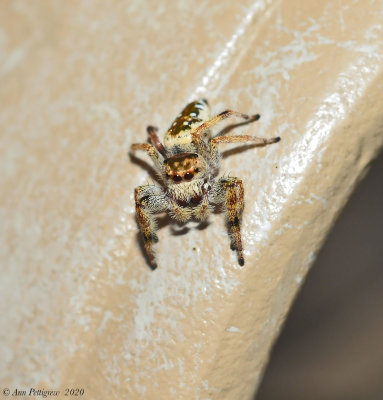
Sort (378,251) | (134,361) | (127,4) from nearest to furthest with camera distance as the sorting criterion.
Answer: (134,361), (127,4), (378,251)

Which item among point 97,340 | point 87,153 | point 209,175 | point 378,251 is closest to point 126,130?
point 87,153

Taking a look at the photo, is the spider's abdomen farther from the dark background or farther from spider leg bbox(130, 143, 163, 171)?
the dark background

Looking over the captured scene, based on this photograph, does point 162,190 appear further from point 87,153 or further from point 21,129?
point 21,129

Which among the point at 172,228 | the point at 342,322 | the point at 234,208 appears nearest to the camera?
the point at 234,208
